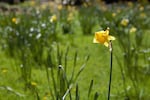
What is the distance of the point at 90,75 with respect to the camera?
139 inches

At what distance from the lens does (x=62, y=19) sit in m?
7.16

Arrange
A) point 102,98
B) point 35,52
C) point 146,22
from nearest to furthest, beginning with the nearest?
point 102,98 < point 35,52 < point 146,22

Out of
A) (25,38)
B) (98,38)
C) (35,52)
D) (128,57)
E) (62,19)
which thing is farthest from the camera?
(62,19)

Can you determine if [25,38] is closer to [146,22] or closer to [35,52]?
[35,52]

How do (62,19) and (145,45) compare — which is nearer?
(145,45)

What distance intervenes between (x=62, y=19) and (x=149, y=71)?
4078mm

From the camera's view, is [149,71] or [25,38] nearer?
[149,71]

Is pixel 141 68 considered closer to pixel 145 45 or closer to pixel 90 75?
pixel 90 75

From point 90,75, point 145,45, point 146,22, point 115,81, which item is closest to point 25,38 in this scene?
point 90,75

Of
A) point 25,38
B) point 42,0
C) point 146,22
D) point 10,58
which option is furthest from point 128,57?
point 42,0

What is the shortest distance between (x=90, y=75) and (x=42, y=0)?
11081 millimetres

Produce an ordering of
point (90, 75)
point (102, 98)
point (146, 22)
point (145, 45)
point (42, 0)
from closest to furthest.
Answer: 1. point (102, 98)
2. point (90, 75)
3. point (145, 45)
4. point (146, 22)
5. point (42, 0)

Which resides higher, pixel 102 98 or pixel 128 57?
pixel 128 57

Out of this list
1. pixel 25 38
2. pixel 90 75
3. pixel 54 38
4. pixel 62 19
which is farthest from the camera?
pixel 62 19
